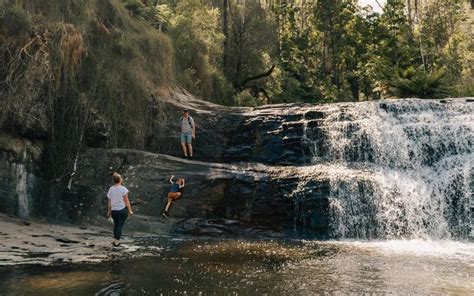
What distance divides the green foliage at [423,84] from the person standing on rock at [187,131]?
1497 centimetres

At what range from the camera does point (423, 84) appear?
1041 inches

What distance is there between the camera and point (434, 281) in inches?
314

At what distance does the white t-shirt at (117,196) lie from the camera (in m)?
10.5

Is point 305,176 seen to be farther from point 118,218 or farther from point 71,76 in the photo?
point 71,76

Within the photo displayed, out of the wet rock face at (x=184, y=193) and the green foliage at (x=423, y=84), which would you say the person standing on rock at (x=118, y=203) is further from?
the green foliage at (x=423, y=84)

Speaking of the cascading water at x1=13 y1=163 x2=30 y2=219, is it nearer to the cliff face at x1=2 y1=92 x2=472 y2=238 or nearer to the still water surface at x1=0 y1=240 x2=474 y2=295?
A: the cliff face at x1=2 y1=92 x2=472 y2=238

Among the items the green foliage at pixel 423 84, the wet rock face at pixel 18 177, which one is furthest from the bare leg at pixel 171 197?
the green foliage at pixel 423 84

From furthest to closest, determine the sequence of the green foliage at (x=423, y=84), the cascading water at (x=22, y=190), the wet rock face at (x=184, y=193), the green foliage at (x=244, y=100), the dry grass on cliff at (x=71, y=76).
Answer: the green foliage at (x=423, y=84) → the green foliage at (x=244, y=100) → the wet rock face at (x=184, y=193) → the dry grass on cliff at (x=71, y=76) → the cascading water at (x=22, y=190)

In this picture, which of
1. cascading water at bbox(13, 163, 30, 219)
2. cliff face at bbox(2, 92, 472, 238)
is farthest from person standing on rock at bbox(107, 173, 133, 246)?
cascading water at bbox(13, 163, 30, 219)

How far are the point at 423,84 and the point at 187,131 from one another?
15.7 metres

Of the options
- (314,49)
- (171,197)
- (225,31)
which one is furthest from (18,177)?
(314,49)

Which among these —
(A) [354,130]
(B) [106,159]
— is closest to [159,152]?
(B) [106,159]

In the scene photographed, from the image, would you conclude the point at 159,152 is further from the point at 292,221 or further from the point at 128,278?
the point at 128,278

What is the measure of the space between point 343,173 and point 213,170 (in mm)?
3975
